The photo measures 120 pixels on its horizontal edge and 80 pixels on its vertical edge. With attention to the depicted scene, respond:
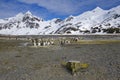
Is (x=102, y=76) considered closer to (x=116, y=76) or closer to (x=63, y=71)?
(x=116, y=76)

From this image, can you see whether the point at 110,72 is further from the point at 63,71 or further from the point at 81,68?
the point at 63,71

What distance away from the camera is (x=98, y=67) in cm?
2136

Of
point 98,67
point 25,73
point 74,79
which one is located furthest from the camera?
point 98,67

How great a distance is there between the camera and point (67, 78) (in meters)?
17.6

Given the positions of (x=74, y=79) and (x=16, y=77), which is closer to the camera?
(x=74, y=79)

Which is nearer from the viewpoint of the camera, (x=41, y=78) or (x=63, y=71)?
(x=41, y=78)

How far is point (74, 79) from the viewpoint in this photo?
1716cm

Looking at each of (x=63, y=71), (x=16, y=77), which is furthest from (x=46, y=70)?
(x=16, y=77)

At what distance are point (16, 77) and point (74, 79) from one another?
5.31 metres

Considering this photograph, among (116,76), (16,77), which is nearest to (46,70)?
(16,77)

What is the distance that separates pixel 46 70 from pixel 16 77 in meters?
→ 3.58

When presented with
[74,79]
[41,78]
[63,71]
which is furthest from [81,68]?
[41,78]

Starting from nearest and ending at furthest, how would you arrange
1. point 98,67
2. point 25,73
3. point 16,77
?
point 16,77
point 25,73
point 98,67

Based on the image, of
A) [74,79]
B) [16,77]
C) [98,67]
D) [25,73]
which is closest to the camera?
[74,79]
